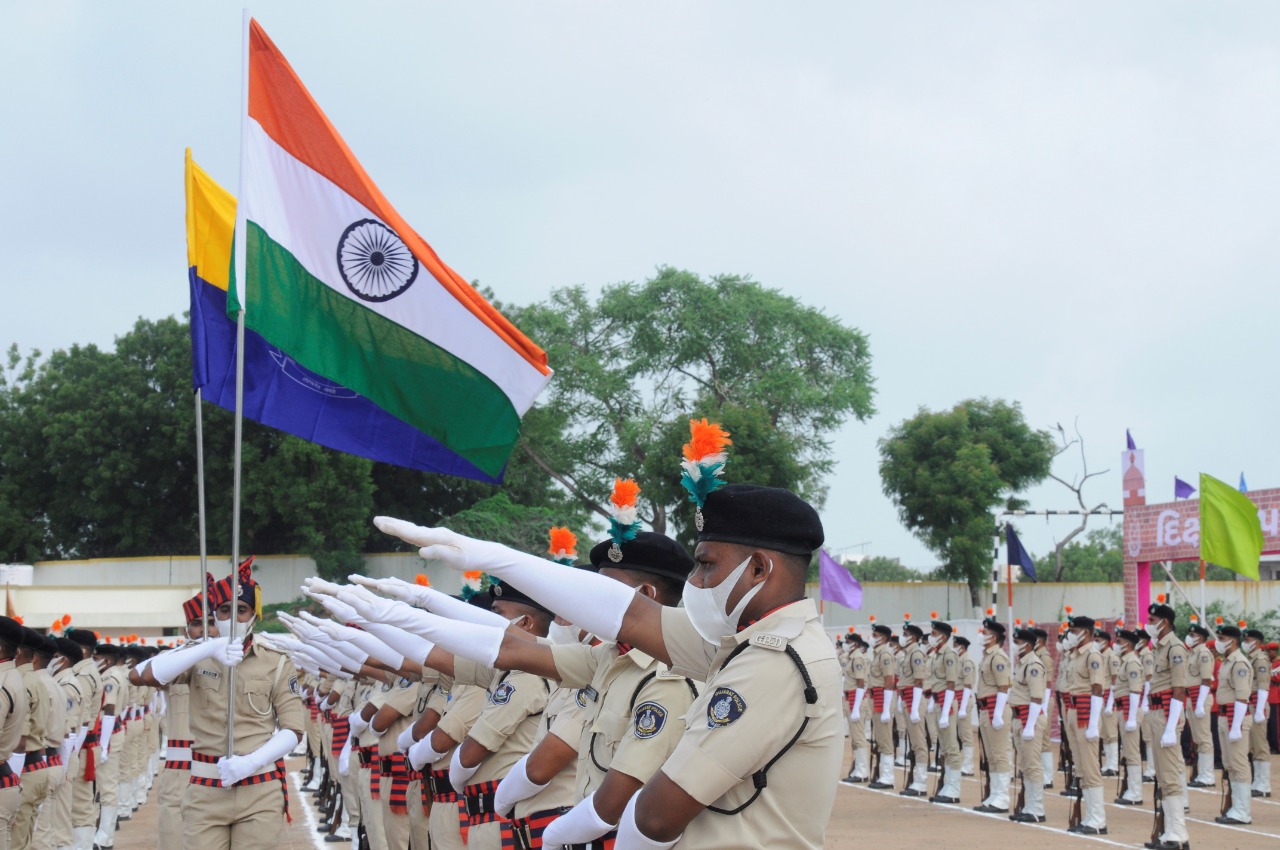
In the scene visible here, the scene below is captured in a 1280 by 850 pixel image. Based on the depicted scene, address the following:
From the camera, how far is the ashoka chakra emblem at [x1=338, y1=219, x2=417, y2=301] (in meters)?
8.43

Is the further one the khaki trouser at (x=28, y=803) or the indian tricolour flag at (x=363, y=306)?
the khaki trouser at (x=28, y=803)

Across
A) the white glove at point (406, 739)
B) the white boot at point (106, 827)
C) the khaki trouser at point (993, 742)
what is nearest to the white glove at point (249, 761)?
the white glove at point (406, 739)

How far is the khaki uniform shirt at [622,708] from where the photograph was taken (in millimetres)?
4125

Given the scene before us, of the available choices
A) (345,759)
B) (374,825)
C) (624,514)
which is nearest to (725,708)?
(624,514)

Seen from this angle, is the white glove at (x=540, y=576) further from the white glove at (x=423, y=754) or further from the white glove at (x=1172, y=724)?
the white glove at (x=1172, y=724)

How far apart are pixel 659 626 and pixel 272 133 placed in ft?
18.0

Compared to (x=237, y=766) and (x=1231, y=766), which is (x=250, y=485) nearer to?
(x=1231, y=766)

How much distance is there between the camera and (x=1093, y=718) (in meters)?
14.9

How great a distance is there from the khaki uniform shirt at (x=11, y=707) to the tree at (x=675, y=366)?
115 ft

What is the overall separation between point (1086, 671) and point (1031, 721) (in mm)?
833

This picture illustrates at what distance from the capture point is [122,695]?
16500 mm

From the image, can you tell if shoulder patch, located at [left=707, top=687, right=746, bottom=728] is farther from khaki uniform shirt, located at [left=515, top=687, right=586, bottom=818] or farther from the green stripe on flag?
the green stripe on flag

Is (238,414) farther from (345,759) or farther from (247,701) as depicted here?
(345,759)

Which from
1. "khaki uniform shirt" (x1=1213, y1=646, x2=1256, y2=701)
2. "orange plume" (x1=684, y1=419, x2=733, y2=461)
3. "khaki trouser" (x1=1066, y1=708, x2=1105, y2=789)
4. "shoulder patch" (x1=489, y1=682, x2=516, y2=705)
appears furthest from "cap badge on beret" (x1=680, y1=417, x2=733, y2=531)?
"khaki uniform shirt" (x1=1213, y1=646, x2=1256, y2=701)
